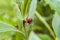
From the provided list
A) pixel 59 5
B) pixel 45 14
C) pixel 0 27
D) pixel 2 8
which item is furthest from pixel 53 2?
pixel 45 14

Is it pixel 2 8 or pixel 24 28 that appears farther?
pixel 2 8

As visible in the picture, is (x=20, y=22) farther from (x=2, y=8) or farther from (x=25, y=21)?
(x=2, y=8)

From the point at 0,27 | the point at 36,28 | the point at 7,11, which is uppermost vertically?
the point at 0,27

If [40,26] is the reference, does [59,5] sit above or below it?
above

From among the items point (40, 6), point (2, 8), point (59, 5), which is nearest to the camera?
point (59, 5)

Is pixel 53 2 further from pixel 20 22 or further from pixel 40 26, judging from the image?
pixel 40 26

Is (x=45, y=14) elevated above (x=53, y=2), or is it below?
below

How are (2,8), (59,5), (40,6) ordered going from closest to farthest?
(59,5) < (2,8) < (40,6)

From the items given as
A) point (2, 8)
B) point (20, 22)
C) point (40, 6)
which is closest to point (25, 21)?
point (20, 22)

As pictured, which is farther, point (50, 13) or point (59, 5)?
point (50, 13)
